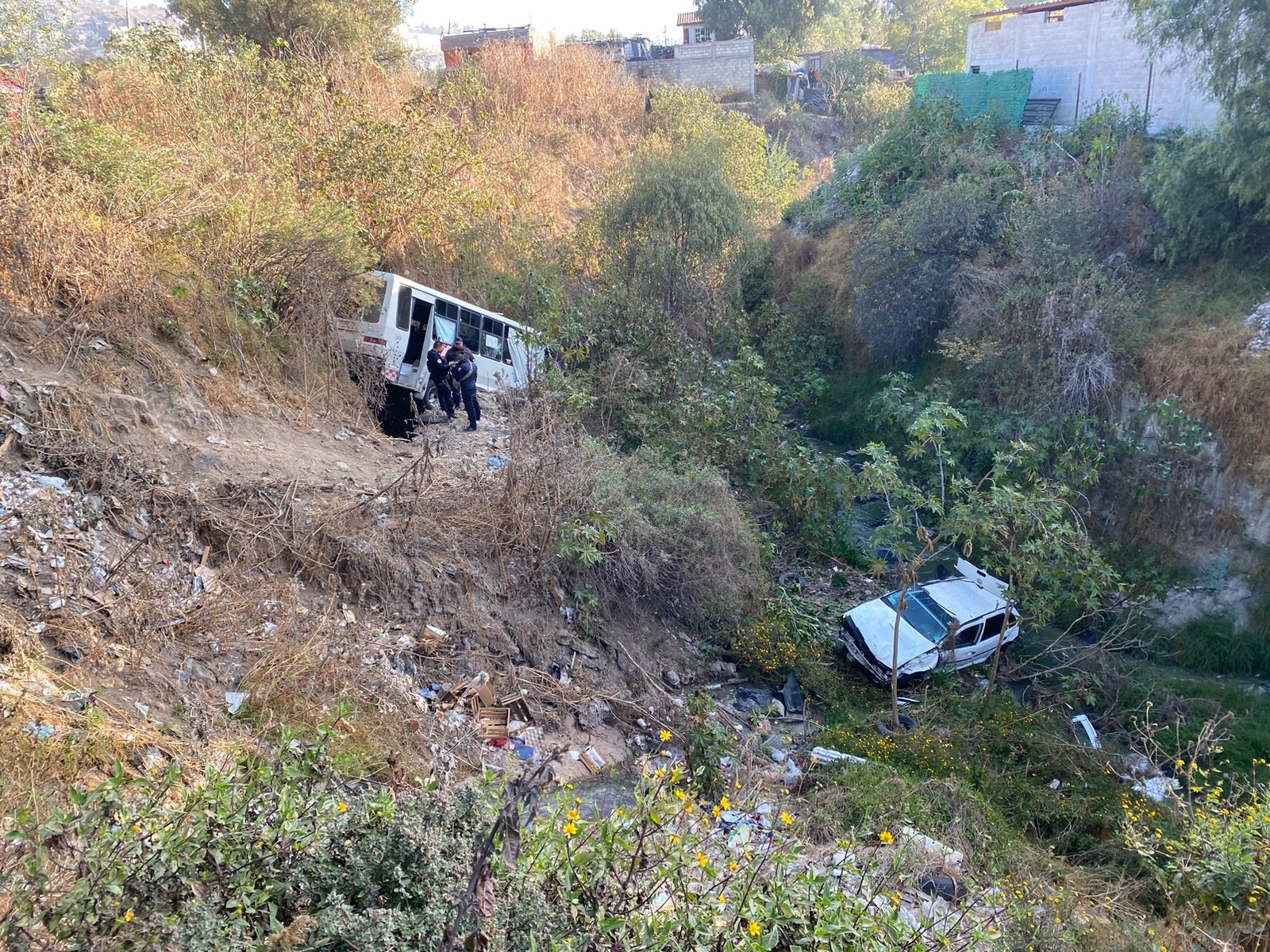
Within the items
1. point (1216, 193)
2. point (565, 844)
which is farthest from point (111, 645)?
point (1216, 193)

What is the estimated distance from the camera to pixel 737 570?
854 centimetres

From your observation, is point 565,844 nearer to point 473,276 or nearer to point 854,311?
point 473,276

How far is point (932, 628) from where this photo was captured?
8.88 m

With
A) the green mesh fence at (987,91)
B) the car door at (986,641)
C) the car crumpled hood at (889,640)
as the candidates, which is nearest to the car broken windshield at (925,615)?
the car crumpled hood at (889,640)

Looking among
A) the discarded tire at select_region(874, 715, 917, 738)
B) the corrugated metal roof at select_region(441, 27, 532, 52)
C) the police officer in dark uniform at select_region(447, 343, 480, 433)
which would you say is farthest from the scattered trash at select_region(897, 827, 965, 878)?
the corrugated metal roof at select_region(441, 27, 532, 52)

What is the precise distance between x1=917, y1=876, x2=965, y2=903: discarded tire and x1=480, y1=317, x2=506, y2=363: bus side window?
8.15 metres

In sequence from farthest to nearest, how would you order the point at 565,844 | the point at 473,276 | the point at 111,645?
the point at 473,276
the point at 111,645
the point at 565,844

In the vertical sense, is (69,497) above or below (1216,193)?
below

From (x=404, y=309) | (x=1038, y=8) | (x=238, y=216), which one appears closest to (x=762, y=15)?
(x=1038, y=8)

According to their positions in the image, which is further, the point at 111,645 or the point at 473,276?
the point at 473,276

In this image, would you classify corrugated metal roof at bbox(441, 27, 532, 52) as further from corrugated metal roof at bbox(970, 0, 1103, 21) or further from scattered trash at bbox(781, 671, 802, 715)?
scattered trash at bbox(781, 671, 802, 715)

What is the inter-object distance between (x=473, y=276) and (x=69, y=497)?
800cm

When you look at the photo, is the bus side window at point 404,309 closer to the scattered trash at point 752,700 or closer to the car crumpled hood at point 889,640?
the scattered trash at point 752,700

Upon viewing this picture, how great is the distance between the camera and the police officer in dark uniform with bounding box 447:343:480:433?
946 cm
